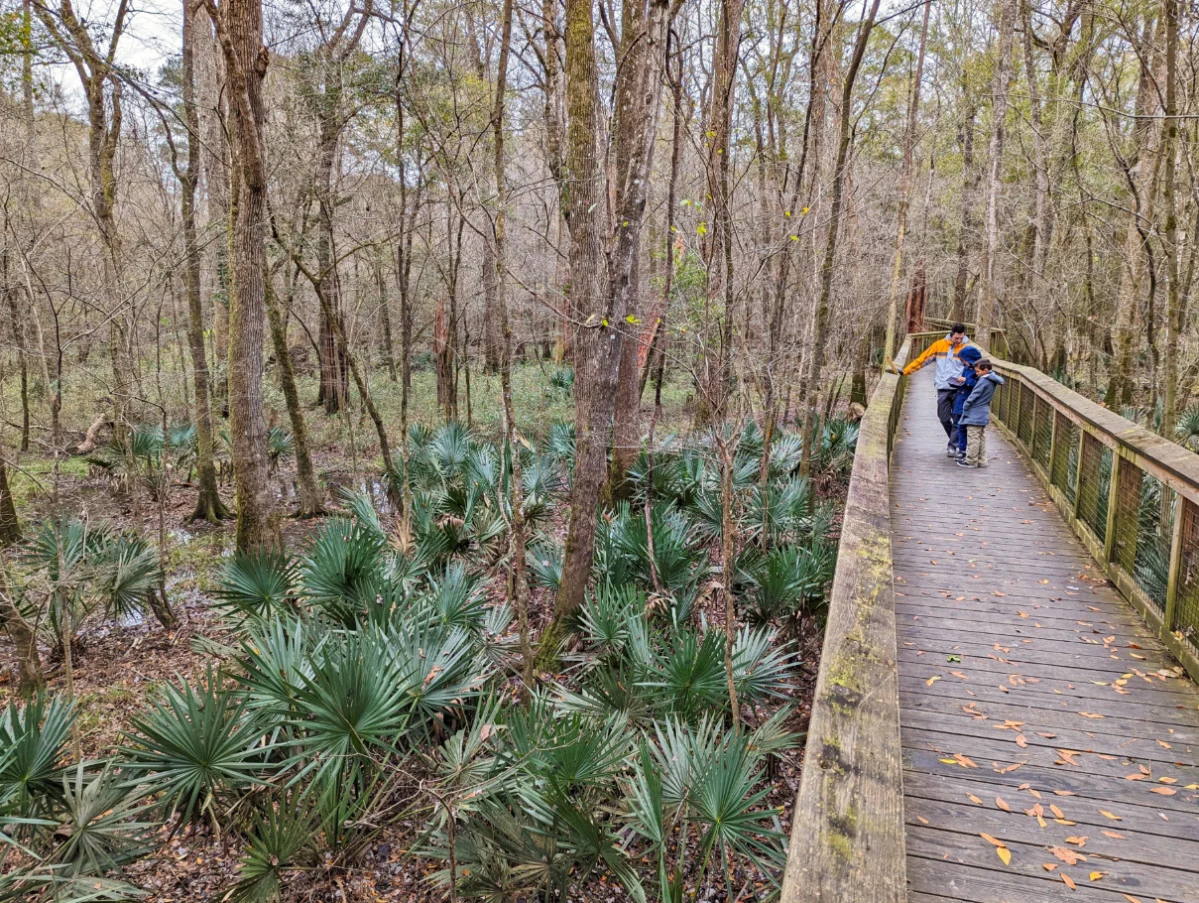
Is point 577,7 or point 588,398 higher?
point 577,7

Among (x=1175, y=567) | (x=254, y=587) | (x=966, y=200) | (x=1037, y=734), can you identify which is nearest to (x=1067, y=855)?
(x=1037, y=734)

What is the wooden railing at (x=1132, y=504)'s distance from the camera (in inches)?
154

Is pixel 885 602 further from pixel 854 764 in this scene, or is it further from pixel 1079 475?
pixel 1079 475

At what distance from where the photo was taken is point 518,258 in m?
23.9

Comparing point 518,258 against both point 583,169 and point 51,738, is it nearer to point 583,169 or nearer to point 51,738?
point 583,169

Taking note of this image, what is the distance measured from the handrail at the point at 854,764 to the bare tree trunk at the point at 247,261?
6.39m

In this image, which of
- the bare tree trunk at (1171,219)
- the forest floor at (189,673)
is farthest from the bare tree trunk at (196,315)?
the bare tree trunk at (1171,219)

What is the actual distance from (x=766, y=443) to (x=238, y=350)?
6238mm

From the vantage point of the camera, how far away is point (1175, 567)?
3.99m

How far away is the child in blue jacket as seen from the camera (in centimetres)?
856

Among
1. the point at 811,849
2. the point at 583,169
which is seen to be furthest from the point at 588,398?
the point at 811,849

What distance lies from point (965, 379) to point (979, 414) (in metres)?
0.48

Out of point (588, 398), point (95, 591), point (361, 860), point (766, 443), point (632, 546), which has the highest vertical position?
point (588, 398)

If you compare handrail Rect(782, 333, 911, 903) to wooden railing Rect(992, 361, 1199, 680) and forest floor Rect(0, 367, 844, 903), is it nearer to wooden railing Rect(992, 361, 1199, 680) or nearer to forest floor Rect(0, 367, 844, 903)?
forest floor Rect(0, 367, 844, 903)
